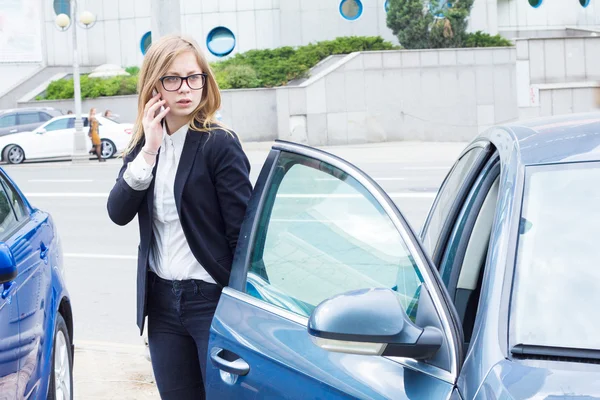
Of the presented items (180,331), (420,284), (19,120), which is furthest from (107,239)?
(19,120)

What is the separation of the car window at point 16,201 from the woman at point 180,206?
1352mm

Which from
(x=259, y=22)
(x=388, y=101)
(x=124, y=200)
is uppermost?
(x=259, y=22)

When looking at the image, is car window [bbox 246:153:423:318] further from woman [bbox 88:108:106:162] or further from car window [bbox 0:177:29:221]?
woman [bbox 88:108:106:162]

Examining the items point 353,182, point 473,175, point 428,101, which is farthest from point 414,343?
point 428,101

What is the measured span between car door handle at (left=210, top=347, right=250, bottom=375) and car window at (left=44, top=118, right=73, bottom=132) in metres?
24.5

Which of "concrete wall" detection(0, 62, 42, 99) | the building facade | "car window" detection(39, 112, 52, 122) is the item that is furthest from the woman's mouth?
"concrete wall" detection(0, 62, 42, 99)

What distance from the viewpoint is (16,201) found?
14.8 feet

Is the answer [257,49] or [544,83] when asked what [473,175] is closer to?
[544,83]

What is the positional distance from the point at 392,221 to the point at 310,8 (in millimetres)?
32612

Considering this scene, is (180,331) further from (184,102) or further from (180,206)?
(184,102)

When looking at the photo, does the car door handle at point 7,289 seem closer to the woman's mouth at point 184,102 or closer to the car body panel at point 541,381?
the woman's mouth at point 184,102

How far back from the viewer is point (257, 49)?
3381cm

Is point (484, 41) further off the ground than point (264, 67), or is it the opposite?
point (484, 41)

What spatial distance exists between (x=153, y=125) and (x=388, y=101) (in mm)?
26232
